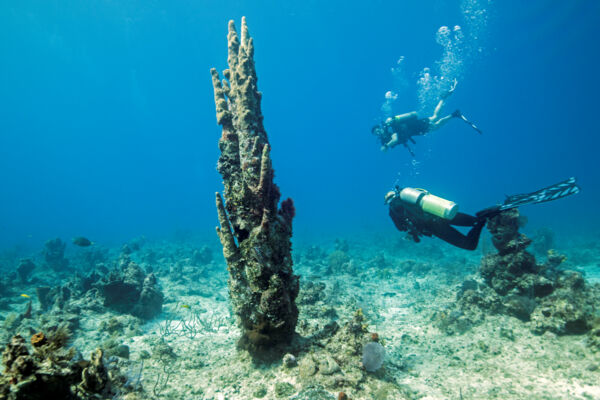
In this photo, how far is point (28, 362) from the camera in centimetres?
183

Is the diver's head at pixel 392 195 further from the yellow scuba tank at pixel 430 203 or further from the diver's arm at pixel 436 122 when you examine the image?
the diver's arm at pixel 436 122

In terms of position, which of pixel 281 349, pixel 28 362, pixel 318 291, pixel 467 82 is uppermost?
pixel 467 82

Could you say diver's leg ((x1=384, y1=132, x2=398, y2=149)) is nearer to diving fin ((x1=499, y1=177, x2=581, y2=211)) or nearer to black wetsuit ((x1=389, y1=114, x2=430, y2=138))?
black wetsuit ((x1=389, y1=114, x2=430, y2=138))

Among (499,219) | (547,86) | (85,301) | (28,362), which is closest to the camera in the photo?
(28,362)

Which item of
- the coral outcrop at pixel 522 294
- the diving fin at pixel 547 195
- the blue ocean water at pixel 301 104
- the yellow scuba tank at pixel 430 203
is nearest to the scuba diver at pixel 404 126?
the yellow scuba tank at pixel 430 203

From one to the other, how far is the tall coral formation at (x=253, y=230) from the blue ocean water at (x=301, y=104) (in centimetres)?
2987

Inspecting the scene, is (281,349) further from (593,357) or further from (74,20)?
(74,20)

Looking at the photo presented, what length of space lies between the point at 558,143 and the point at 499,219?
544ft

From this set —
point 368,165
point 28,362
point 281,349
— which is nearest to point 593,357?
point 281,349

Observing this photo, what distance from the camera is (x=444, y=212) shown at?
7.56 metres

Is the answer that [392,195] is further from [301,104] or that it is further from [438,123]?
[301,104]

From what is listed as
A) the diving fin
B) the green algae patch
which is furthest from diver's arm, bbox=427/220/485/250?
the green algae patch

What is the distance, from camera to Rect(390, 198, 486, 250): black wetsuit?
8.02 m

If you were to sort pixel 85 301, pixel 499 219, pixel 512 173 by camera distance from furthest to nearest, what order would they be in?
1. pixel 512 173
2. pixel 85 301
3. pixel 499 219
